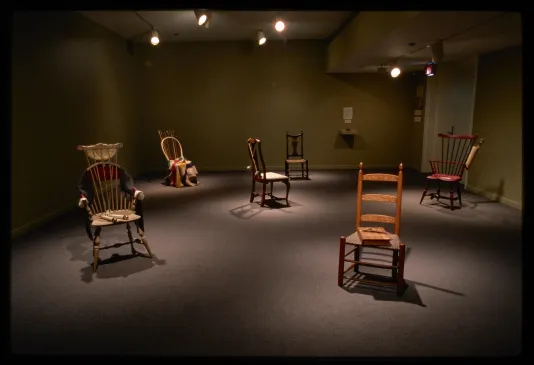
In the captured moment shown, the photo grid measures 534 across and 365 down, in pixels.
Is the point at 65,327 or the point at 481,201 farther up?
the point at 481,201

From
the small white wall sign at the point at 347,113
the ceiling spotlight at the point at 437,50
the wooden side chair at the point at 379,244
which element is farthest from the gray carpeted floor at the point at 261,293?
the small white wall sign at the point at 347,113

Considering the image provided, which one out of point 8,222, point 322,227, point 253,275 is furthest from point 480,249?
point 8,222

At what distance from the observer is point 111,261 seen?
414 cm

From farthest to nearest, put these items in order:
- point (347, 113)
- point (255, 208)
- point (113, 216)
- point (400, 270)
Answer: point (347, 113) < point (255, 208) < point (113, 216) < point (400, 270)

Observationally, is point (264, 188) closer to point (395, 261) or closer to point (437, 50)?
point (395, 261)

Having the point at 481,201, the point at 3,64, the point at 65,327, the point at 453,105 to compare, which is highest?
the point at 453,105

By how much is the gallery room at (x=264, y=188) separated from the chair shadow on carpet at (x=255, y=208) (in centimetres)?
6

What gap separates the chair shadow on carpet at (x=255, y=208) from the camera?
6.12m

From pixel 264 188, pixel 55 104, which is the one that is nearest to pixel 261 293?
pixel 264 188

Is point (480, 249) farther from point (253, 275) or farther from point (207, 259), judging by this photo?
point (207, 259)

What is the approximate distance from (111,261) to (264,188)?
297 cm

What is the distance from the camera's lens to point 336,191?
7.89m

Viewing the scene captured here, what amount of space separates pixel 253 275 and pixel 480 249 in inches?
101

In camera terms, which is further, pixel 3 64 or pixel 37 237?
pixel 37 237
